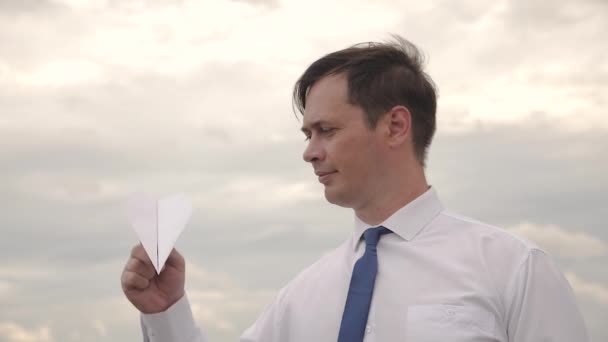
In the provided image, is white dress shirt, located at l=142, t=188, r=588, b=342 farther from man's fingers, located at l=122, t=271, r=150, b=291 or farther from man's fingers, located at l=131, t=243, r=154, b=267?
man's fingers, located at l=131, t=243, r=154, b=267

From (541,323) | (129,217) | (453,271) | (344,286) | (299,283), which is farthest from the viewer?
(299,283)

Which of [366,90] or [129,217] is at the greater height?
[366,90]

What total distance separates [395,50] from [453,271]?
4.76 ft

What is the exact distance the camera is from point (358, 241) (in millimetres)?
4262

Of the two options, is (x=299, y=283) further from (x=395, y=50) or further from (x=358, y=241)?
(x=395, y=50)

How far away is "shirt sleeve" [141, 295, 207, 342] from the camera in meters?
3.88

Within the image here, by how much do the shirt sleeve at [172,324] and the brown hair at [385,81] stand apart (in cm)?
137

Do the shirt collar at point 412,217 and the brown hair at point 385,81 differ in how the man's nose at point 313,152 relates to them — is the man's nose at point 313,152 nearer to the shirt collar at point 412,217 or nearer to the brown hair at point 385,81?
the brown hair at point 385,81

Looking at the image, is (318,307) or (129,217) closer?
(129,217)

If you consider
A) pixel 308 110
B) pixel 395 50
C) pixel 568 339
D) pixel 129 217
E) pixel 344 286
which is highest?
pixel 395 50

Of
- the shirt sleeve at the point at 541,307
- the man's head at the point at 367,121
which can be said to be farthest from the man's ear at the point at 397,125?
the shirt sleeve at the point at 541,307

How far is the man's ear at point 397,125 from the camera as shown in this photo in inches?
168

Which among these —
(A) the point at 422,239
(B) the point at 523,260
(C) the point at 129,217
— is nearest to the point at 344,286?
Result: (A) the point at 422,239

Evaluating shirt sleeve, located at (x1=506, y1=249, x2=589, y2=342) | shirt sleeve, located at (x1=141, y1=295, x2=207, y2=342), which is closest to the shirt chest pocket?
shirt sleeve, located at (x1=506, y1=249, x2=589, y2=342)
